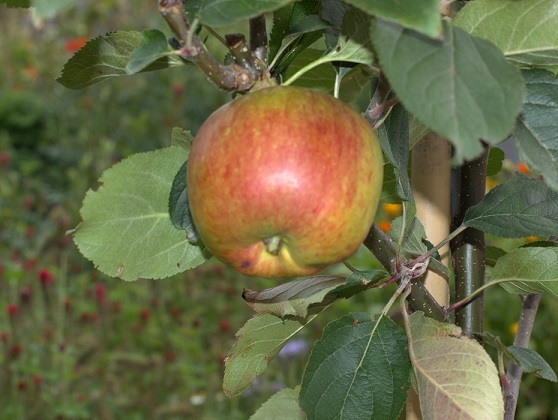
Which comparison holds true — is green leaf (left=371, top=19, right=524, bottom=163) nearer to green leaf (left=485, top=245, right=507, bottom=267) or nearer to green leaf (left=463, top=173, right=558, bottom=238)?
green leaf (left=463, top=173, right=558, bottom=238)

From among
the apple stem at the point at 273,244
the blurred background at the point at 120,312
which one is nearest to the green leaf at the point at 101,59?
the apple stem at the point at 273,244

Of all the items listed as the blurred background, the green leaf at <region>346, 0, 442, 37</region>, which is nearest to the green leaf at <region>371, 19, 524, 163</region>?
the green leaf at <region>346, 0, 442, 37</region>

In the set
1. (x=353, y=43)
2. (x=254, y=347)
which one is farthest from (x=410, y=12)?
(x=254, y=347)

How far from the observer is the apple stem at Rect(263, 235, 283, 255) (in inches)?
19.2

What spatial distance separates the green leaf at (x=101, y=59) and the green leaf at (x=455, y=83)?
0.69 feet

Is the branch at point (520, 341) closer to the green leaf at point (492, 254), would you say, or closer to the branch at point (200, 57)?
the green leaf at point (492, 254)

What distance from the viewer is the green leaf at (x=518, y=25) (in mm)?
524

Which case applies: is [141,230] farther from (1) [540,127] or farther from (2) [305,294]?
(1) [540,127]

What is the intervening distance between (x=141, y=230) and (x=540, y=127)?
338 millimetres

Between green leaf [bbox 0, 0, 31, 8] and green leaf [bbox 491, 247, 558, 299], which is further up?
green leaf [bbox 0, 0, 31, 8]

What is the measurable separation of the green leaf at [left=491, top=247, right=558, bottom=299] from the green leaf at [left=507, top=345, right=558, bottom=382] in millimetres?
55

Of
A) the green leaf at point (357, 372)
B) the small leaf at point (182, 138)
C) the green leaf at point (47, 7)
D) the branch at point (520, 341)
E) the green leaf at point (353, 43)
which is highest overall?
the green leaf at point (47, 7)

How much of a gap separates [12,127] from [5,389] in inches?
98.6

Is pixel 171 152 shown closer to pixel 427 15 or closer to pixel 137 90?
pixel 427 15
